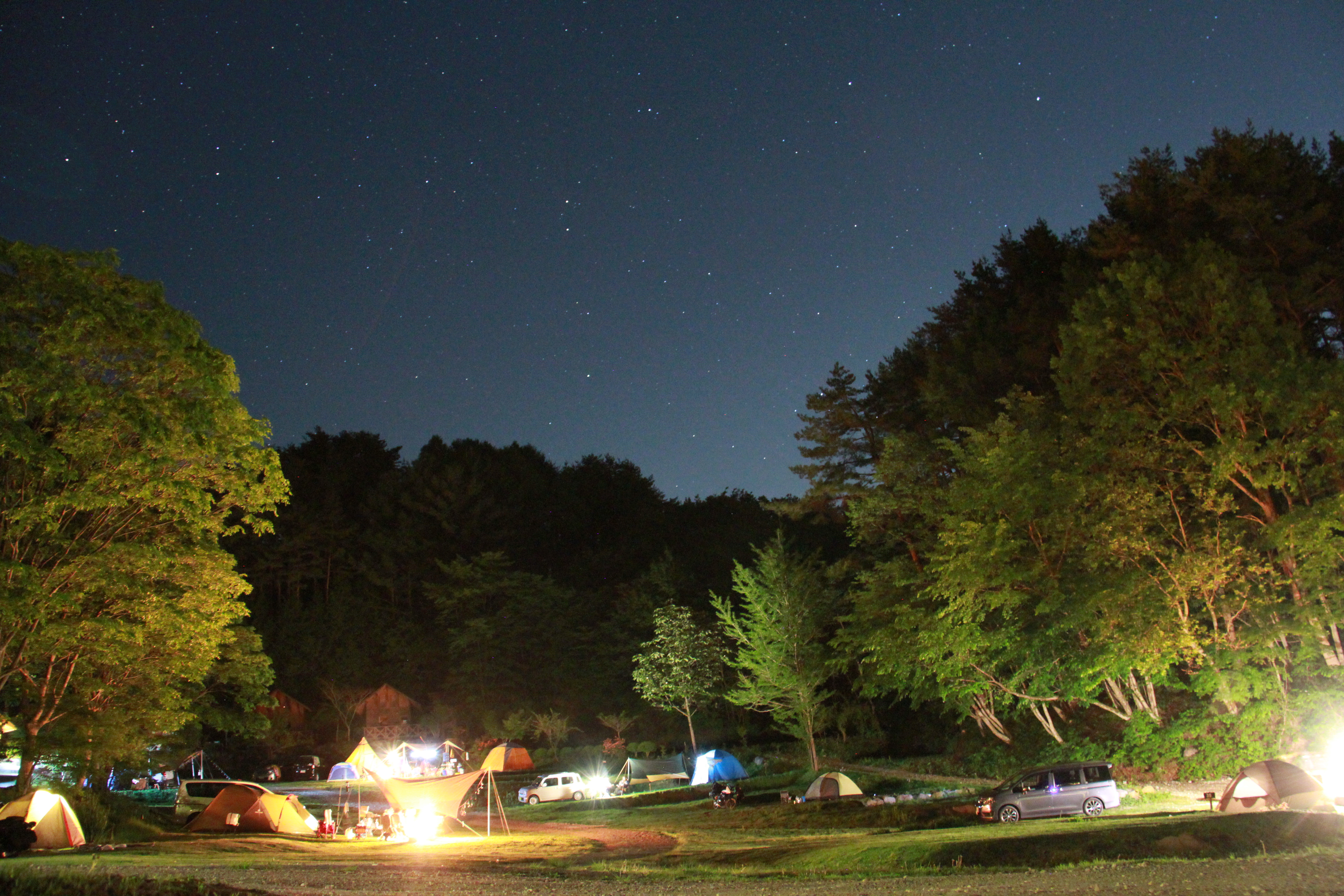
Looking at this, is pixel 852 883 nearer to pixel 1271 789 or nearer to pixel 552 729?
pixel 1271 789

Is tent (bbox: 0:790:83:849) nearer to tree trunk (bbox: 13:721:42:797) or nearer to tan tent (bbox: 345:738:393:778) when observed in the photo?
tree trunk (bbox: 13:721:42:797)

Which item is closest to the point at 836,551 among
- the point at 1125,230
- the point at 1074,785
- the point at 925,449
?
the point at 925,449

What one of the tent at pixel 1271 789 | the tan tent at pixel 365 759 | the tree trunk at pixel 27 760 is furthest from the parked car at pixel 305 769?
the tent at pixel 1271 789

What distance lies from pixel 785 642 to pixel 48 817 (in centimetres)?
2420

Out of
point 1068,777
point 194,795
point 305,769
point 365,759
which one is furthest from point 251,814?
point 305,769

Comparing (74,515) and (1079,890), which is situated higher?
(74,515)

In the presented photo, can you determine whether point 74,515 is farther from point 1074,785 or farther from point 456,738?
point 456,738

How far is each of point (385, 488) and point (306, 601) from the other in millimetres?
10459

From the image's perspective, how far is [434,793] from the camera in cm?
2175

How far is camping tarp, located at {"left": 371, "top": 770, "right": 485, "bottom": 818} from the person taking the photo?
71.1 feet

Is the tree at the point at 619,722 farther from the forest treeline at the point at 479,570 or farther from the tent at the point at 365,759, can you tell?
the tent at the point at 365,759

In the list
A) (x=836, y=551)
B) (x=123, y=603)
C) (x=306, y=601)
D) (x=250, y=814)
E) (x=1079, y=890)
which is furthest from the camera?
(x=306, y=601)

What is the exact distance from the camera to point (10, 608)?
1597cm

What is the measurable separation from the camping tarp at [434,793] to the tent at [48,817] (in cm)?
650
